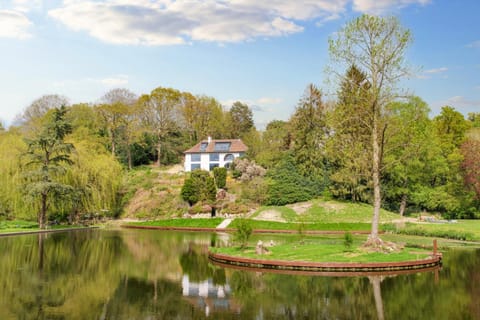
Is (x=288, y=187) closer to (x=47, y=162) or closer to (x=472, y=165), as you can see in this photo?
(x=472, y=165)

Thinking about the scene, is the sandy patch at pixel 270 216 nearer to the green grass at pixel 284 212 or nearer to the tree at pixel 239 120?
the green grass at pixel 284 212

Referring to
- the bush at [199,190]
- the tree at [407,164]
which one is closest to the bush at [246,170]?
the bush at [199,190]

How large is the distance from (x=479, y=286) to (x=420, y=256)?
5.43 m

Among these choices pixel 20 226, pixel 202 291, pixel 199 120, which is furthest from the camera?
pixel 199 120

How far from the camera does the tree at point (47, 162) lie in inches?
1652

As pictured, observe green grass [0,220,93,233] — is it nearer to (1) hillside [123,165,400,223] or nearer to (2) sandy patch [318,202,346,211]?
(1) hillside [123,165,400,223]

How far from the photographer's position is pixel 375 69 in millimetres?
27734

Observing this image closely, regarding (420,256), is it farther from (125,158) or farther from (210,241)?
(125,158)

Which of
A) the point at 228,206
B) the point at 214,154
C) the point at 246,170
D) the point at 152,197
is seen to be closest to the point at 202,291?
the point at 228,206

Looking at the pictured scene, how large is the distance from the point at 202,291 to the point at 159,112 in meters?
65.3

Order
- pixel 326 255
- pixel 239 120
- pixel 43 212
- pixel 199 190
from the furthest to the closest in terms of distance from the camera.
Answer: pixel 239 120 < pixel 199 190 < pixel 43 212 < pixel 326 255

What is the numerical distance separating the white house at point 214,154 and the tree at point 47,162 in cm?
2696

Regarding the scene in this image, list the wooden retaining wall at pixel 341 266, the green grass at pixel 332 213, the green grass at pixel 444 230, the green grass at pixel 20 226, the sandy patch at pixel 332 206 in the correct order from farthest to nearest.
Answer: the sandy patch at pixel 332 206
the green grass at pixel 332 213
the green grass at pixel 20 226
the green grass at pixel 444 230
the wooden retaining wall at pixel 341 266

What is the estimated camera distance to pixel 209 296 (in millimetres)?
16484
